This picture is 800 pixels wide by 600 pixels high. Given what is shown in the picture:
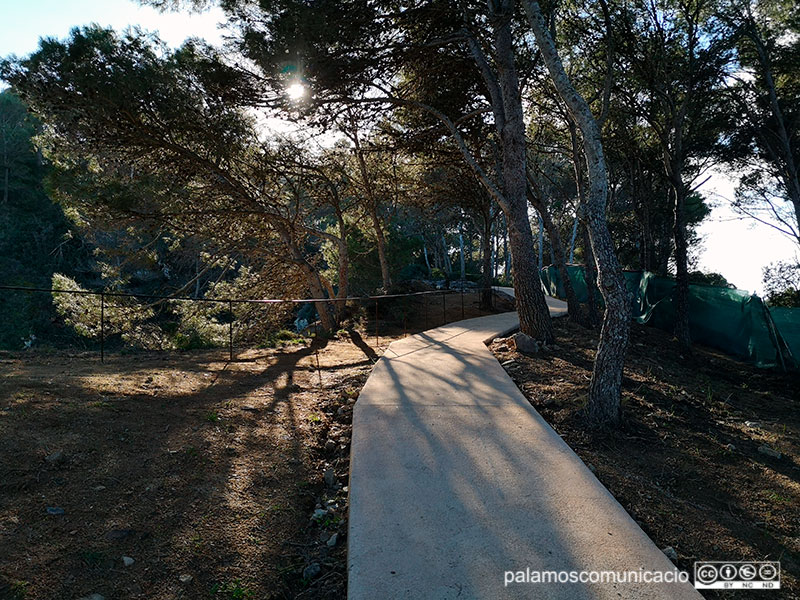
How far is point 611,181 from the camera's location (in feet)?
52.4

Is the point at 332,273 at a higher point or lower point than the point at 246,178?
lower

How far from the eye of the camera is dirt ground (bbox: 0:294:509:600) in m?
2.19

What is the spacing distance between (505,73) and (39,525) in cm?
847

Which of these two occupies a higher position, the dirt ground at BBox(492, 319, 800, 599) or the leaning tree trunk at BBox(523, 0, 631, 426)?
the leaning tree trunk at BBox(523, 0, 631, 426)

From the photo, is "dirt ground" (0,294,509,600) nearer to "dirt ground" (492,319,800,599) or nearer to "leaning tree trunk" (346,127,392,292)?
"dirt ground" (492,319,800,599)

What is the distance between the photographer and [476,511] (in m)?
2.74

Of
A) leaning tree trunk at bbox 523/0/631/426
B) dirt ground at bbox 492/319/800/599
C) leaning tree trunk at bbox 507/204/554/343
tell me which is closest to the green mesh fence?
dirt ground at bbox 492/319/800/599

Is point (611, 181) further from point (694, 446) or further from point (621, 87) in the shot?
point (694, 446)

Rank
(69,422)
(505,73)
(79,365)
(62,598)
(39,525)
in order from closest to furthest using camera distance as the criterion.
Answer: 1. (62,598)
2. (39,525)
3. (69,422)
4. (79,365)
5. (505,73)

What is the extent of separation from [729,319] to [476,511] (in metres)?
9.09

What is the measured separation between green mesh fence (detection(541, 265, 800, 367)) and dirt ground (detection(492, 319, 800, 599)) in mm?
701

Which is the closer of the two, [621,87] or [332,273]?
[621,87]

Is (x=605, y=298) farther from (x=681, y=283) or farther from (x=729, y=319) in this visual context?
(x=729, y=319)

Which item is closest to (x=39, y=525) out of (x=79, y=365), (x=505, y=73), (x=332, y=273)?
(x=79, y=365)
